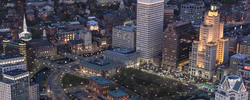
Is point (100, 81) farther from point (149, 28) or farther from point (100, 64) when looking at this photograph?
point (149, 28)

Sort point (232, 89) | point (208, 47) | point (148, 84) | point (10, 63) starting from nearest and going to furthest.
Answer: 1. point (232, 89)
2. point (10, 63)
3. point (148, 84)
4. point (208, 47)

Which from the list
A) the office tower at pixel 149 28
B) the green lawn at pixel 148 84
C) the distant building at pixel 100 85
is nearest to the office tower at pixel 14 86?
the distant building at pixel 100 85

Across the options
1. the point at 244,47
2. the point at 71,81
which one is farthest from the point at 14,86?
the point at 244,47

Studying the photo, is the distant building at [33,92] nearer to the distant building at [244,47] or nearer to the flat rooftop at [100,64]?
the flat rooftop at [100,64]

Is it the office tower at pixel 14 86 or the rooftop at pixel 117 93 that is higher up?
the office tower at pixel 14 86

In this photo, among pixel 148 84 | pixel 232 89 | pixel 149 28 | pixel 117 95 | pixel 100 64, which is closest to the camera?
pixel 232 89

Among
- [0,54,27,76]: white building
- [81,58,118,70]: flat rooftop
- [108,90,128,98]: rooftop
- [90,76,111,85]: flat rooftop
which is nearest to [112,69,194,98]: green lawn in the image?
[81,58,118,70]: flat rooftop
